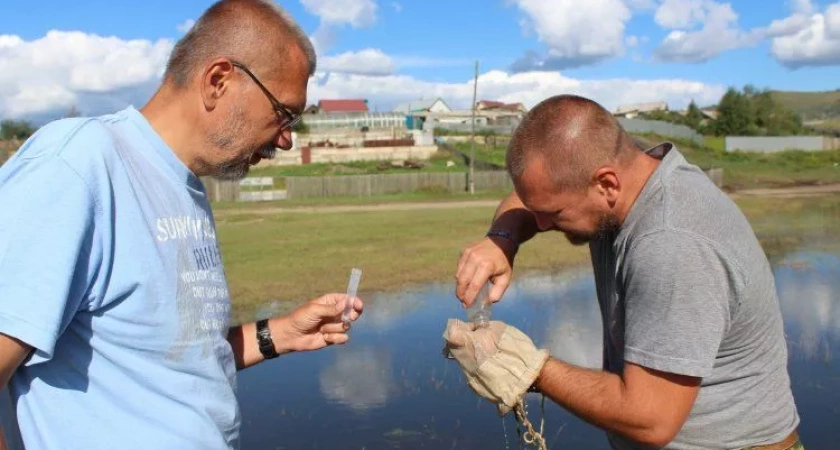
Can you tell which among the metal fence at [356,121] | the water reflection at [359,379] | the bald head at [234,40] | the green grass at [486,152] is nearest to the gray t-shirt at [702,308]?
the bald head at [234,40]

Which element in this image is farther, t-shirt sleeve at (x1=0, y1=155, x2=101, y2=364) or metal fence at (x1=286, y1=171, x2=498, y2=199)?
metal fence at (x1=286, y1=171, x2=498, y2=199)

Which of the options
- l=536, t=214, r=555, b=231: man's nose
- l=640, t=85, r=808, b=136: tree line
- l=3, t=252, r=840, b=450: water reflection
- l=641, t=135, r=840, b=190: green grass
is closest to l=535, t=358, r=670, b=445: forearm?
l=536, t=214, r=555, b=231: man's nose

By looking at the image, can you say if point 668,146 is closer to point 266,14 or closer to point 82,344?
point 266,14

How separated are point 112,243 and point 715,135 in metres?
88.7

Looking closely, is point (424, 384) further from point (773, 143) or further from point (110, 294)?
point (773, 143)

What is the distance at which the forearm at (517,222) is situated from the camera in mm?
4191

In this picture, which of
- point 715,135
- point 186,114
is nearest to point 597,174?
point 186,114

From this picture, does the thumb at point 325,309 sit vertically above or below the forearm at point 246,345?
above

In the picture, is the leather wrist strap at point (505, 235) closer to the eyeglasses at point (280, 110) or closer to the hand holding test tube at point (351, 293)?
the hand holding test tube at point (351, 293)

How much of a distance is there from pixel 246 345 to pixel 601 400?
66.8 inches

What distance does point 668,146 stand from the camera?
11.3 feet

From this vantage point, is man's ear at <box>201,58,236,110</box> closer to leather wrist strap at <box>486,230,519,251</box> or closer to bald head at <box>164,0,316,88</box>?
bald head at <box>164,0,316,88</box>

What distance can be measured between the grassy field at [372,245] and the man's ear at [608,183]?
34.0 feet

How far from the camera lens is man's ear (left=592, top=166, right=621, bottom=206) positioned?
3.18 metres
